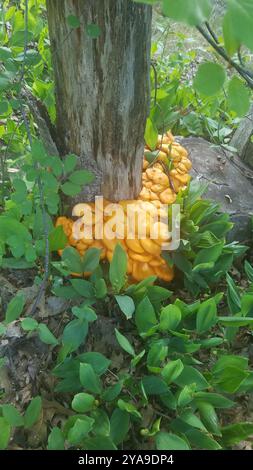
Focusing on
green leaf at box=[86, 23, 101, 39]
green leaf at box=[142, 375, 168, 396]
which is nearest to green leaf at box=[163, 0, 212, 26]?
green leaf at box=[86, 23, 101, 39]

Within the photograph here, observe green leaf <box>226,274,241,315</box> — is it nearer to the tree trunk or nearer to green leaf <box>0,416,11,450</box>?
the tree trunk

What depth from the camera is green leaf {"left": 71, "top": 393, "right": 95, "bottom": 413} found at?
1.51 meters

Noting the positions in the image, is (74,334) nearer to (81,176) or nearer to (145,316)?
(145,316)

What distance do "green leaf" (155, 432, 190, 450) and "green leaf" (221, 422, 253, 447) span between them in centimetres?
18

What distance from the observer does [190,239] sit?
2.05 metres

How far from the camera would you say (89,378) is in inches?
61.9

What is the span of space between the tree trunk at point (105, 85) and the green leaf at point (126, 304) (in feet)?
1.75

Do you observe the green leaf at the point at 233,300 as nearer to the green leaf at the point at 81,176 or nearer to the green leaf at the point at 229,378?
the green leaf at the point at 229,378

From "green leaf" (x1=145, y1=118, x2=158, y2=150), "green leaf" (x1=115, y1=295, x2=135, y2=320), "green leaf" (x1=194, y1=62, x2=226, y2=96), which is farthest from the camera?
"green leaf" (x1=145, y1=118, x2=158, y2=150)

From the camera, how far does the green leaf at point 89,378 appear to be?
1.56 meters

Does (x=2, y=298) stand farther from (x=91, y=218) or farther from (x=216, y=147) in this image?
(x=216, y=147)
